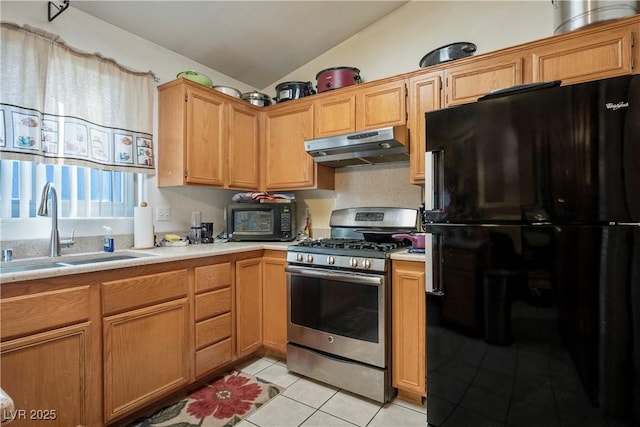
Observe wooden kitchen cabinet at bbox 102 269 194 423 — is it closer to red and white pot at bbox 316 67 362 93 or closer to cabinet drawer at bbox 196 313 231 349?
cabinet drawer at bbox 196 313 231 349

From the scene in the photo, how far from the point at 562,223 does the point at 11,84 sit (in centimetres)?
281

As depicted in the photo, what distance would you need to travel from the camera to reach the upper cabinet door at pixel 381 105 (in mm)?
2236

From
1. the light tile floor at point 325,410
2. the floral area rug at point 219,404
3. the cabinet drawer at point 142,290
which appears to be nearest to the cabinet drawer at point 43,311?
the cabinet drawer at point 142,290

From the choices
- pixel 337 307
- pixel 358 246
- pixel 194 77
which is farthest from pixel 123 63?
pixel 337 307

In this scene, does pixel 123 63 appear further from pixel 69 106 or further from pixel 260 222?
pixel 260 222

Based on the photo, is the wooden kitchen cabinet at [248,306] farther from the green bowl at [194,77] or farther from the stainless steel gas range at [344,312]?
the green bowl at [194,77]

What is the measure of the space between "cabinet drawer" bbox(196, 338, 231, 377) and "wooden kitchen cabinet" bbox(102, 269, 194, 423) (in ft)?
0.21

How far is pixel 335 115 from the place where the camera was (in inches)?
98.8

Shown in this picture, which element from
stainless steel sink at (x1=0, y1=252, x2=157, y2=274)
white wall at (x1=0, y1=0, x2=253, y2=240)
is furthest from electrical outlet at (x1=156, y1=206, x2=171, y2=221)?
stainless steel sink at (x1=0, y1=252, x2=157, y2=274)

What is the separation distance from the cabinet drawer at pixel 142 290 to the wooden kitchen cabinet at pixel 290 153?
121cm

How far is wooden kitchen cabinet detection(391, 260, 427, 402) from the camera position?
180cm

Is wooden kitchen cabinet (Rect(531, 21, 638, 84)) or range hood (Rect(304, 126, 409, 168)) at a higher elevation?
wooden kitchen cabinet (Rect(531, 21, 638, 84))

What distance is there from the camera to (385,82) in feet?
7.53

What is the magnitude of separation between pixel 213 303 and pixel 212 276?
0.60 feet
